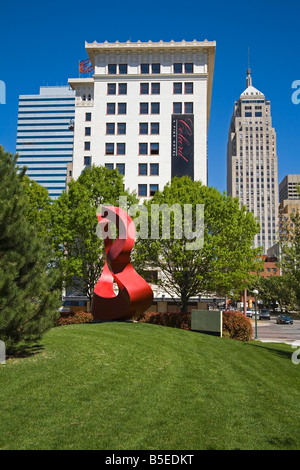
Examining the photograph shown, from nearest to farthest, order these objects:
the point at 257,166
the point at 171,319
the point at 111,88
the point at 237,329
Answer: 1. the point at 237,329
2. the point at 171,319
3. the point at 111,88
4. the point at 257,166

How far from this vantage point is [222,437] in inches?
287

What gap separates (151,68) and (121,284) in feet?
139

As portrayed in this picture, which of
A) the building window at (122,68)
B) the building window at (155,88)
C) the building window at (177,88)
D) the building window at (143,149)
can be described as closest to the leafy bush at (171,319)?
the building window at (143,149)

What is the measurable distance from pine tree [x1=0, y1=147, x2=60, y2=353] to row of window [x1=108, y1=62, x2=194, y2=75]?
47574 millimetres

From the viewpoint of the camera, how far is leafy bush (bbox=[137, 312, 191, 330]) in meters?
23.9

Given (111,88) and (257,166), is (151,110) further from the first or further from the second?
(257,166)

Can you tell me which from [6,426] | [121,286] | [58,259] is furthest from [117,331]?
[58,259]

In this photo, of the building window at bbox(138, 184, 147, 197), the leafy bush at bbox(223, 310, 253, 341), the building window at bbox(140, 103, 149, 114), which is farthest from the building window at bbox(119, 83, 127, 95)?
the leafy bush at bbox(223, 310, 253, 341)

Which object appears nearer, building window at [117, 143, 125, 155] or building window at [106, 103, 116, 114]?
building window at [117, 143, 125, 155]

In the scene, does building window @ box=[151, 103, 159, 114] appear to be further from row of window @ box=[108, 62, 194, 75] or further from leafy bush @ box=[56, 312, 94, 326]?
leafy bush @ box=[56, 312, 94, 326]

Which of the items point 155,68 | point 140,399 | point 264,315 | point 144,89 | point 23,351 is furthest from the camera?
point 264,315

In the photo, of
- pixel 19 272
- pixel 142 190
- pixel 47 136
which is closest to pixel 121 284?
pixel 19 272

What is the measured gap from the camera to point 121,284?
20.4 metres

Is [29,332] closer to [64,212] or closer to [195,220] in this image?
[195,220]
